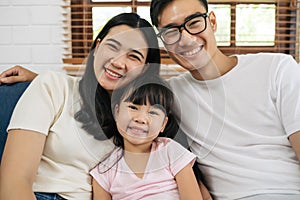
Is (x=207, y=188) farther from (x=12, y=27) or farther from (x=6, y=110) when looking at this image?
(x=12, y=27)

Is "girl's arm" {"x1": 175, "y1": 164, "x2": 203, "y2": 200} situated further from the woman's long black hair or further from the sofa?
the sofa

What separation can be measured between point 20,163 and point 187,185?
0.46 meters

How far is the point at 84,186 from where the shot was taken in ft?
4.15

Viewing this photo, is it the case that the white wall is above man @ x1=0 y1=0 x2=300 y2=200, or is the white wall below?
above

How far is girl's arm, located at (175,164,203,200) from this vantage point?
4.01ft

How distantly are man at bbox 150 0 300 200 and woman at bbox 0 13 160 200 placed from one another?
103 mm

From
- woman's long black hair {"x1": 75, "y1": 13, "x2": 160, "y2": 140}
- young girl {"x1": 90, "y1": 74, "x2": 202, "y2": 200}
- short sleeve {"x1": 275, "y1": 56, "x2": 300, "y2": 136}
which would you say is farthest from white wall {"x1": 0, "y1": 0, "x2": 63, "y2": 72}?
short sleeve {"x1": 275, "y1": 56, "x2": 300, "y2": 136}

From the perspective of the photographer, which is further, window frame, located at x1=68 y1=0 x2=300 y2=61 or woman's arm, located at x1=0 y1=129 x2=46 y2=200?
window frame, located at x1=68 y1=0 x2=300 y2=61

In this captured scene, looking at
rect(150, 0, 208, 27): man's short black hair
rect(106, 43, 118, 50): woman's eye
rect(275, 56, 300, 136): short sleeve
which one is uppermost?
rect(150, 0, 208, 27): man's short black hair

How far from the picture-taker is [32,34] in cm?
210

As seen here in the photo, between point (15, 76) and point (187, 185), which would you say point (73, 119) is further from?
point (187, 185)

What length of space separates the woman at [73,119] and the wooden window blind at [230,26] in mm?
829

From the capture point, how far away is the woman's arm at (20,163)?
1.13 meters

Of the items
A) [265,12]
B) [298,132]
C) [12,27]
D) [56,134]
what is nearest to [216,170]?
[298,132]
